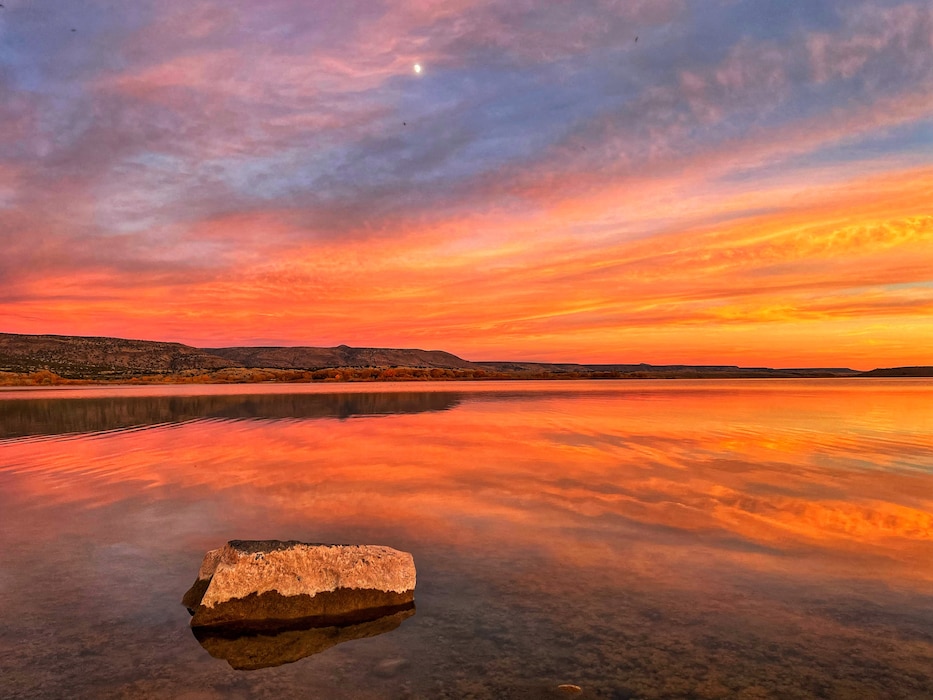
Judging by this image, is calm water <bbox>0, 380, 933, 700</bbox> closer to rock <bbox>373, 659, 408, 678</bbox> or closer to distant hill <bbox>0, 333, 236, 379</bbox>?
rock <bbox>373, 659, 408, 678</bbox>

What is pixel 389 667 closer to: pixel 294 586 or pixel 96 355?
pixel 294 586

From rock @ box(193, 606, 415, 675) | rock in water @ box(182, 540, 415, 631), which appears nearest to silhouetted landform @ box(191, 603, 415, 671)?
rock @ box(193, 606, 415, 675)

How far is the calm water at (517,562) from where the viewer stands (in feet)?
18.2

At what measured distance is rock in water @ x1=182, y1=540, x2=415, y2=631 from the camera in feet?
22.1

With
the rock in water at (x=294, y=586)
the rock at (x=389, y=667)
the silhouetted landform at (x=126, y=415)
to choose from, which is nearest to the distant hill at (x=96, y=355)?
the silhouetted landform at (x=126, y=415)

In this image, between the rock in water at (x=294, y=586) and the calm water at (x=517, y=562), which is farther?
the rock in water at (x=294, y=586)

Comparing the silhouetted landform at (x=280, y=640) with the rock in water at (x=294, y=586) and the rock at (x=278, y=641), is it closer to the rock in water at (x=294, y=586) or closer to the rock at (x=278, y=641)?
the rock at (x=278, y=641)

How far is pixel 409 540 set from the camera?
9.88 metres

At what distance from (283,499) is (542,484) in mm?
5956

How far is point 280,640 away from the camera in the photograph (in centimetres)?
637

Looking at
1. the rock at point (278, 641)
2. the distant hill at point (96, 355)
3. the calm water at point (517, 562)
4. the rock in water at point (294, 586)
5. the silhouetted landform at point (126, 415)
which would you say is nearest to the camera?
the calm water at point (517, 562)

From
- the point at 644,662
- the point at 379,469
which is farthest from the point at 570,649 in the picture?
the point at 379,469

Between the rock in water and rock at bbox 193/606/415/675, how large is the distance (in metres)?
0.14

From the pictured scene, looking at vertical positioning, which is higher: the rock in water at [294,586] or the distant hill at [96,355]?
the distant hill at [96,355]
